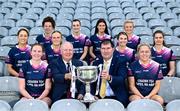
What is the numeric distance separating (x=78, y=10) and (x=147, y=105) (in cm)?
483

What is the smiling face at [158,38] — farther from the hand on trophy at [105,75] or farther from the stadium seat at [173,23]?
the stadium seat at [173,23]

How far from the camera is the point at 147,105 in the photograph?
4.48 m

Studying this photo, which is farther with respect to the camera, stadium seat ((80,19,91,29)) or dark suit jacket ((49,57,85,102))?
→ stadium seat ((80,19,91,29))

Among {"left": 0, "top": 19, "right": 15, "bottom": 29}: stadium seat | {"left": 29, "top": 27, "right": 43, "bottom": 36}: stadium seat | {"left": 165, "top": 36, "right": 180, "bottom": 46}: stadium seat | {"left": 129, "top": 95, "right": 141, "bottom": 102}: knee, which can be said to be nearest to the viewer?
{"left": 129, "top": 95, "right": 141, "bottom": 102}: knee

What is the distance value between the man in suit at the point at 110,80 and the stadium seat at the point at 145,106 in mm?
528

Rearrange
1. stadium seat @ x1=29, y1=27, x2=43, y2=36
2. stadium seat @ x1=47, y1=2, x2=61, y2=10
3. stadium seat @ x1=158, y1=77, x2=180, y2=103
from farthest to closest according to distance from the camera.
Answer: stadium seat @ x1=47, y1=2, x2=61, y2=10, stadium seat @ x1=29, y1=27, x2=43, y2=36, stadium seat @ x1=158, y1=77, x2=180, y2=103

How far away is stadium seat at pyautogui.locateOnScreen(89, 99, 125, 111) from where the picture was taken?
4453 millimetres

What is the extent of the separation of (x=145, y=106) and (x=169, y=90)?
0.90 metres

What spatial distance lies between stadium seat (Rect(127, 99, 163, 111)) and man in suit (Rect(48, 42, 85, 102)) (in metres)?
0.74

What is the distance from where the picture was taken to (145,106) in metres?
4.46

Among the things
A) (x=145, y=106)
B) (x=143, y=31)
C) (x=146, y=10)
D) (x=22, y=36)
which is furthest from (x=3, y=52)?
(x=146, y=10)

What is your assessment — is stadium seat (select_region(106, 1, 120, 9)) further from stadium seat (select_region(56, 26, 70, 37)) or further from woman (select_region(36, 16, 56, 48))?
woman (select_region(36, 16, 56, 48))

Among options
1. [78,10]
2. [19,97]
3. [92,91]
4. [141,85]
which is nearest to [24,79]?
[19,97]

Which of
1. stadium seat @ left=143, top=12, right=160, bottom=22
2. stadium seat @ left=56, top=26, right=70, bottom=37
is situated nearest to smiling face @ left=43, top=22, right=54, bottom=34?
stadium seat @ left=56, top=26, right=70, bottom=37
